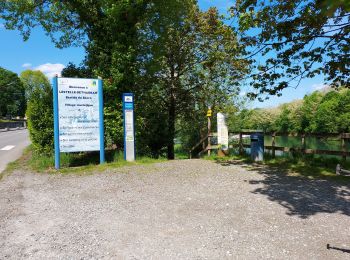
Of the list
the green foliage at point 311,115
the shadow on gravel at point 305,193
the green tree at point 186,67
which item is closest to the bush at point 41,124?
the green tree at point 186,67

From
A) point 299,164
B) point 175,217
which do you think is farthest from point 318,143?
point 175,217

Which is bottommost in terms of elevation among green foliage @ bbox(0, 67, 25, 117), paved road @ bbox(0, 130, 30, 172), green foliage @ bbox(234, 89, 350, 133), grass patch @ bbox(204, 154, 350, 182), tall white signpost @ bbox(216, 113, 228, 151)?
grass patch @ bbox(204, 154, 350, 182)

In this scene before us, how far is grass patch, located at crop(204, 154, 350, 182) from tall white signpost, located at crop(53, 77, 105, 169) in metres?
4.53

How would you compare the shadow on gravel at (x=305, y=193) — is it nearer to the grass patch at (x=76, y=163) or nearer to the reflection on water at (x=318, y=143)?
the reflection on water at (x=318, y=143)

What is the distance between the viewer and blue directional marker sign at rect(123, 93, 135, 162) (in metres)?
11.2

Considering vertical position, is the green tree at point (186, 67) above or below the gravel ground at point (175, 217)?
above

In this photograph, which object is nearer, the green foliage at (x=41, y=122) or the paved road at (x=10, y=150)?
the green foliage at (x=41, y=122)

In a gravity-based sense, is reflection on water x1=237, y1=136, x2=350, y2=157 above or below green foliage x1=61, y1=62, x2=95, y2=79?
below

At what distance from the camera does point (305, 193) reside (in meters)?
6.86

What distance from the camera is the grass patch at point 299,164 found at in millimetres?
9047

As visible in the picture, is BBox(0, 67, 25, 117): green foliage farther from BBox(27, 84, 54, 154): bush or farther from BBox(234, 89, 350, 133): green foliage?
BBox(27, 84, 54, 154): bush

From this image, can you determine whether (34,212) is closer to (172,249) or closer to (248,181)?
(172,249)

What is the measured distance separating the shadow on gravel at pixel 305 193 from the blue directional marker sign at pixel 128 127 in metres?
4.54

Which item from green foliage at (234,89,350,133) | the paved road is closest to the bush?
the paved road
